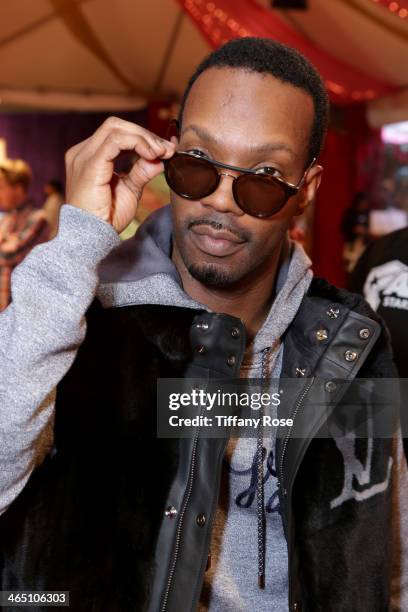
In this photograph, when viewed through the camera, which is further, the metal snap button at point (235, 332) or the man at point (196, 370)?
the metal snap button at point (235, 332)

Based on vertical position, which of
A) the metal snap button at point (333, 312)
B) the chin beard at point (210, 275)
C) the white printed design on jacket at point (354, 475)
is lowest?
the white printed design on jacket at point (354, 475)

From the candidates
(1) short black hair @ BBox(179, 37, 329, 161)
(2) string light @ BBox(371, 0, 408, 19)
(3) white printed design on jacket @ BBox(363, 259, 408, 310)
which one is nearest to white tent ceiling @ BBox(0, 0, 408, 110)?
(2) string light @ BBox(371, 0, 408, 19)

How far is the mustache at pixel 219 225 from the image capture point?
151cm

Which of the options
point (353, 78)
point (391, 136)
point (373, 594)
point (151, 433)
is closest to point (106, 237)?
point (151, 433)

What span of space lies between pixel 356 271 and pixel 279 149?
3.46 ft

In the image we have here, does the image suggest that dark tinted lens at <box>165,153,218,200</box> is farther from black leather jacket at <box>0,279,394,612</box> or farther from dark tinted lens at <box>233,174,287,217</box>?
black leather jacket at <box>0,279,394,612</box>

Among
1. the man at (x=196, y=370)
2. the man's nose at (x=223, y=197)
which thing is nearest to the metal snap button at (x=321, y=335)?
the man at (x=196, y=370)

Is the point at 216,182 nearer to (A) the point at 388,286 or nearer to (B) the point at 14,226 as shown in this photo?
(A) the point at 388,286

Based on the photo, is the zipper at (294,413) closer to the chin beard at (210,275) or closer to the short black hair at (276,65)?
the chin beard at (210,275)

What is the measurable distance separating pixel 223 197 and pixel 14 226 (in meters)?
4.40

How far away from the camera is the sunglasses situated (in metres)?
1.47

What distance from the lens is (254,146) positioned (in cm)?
152

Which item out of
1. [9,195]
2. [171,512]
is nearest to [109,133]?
[171,512]

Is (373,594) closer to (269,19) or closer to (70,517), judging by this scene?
(70,517)
